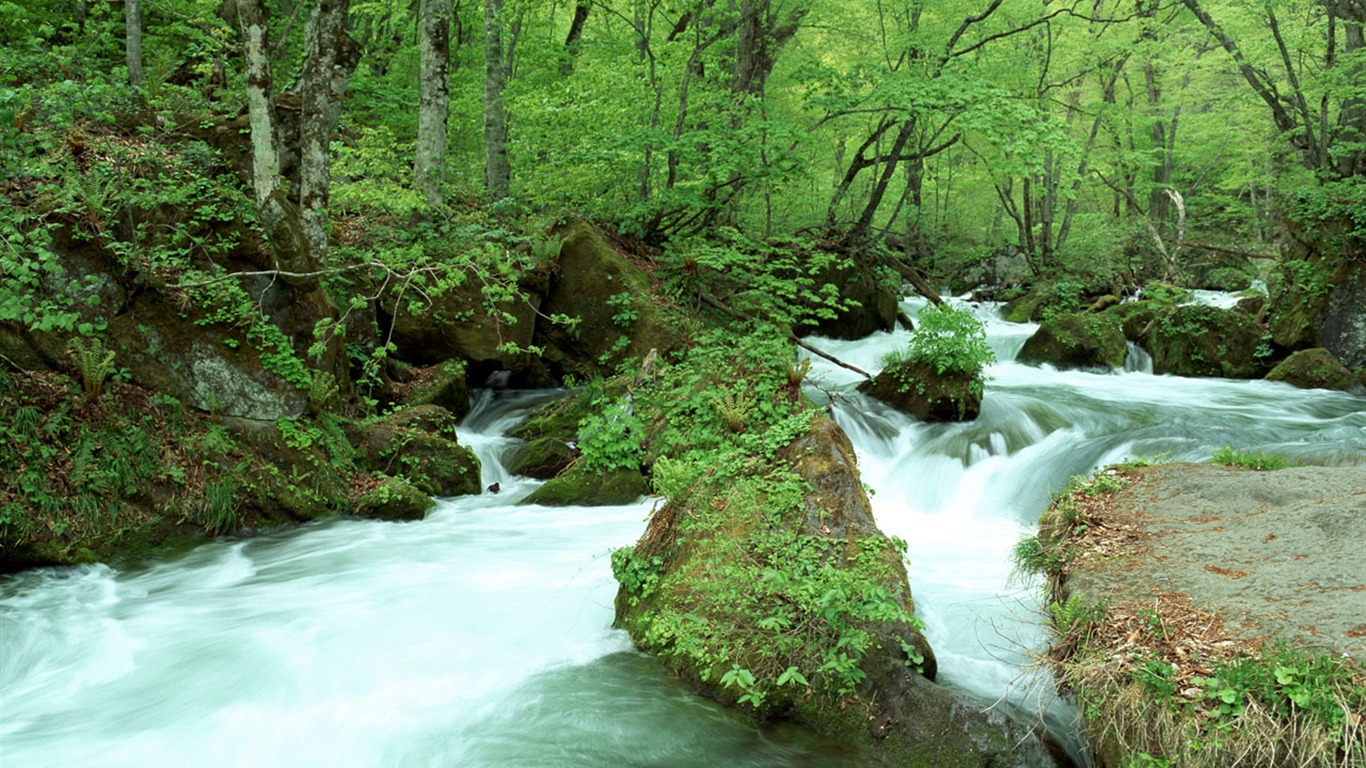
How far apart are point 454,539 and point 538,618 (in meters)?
2.21

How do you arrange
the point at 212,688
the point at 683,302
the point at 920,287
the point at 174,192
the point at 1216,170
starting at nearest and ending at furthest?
the point at 212,688, the point at 174,192, the point at 683,302, the point at 920,287, the point at 1216,170

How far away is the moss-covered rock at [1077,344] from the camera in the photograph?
15.8 meters

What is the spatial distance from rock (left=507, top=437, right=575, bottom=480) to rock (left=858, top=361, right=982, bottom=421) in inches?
193

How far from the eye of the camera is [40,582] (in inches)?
252

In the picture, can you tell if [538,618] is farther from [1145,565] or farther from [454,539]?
[1145,565]

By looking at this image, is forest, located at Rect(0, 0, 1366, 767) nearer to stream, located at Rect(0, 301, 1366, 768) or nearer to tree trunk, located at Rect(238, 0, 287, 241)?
tree trunk, located at Rect(238, 0, 287, 241)

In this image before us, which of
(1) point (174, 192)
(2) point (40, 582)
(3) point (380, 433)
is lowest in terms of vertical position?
(2) point (40, 582)

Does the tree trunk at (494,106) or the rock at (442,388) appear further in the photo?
the tree trunk at (494,106)

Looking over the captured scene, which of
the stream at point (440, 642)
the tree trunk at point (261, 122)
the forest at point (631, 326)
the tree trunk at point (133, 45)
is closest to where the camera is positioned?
the stream at point (440, 642)

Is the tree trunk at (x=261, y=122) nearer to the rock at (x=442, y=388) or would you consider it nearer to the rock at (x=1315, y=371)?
the rock at (x=442, y=388)

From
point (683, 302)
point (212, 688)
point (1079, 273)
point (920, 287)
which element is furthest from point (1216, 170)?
point (212, 688)

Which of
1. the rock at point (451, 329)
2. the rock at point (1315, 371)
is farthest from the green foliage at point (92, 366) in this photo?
the rock at point (1315, 371)

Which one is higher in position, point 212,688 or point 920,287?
→ point 920,287

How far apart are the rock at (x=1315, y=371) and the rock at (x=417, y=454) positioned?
510 inches
